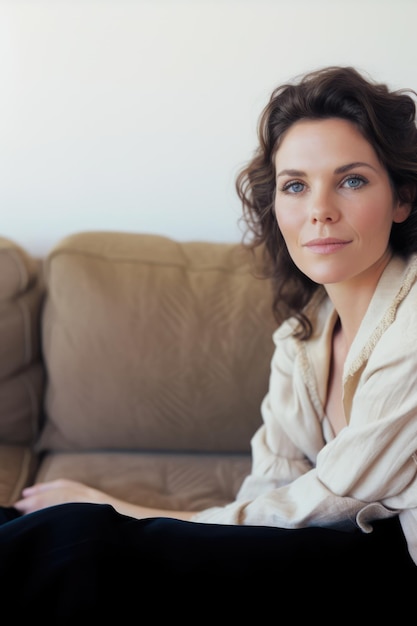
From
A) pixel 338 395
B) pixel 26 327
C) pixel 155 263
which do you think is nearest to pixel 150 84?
pixel 155 263

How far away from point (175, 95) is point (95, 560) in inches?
43.9

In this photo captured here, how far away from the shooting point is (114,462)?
1.60 metres

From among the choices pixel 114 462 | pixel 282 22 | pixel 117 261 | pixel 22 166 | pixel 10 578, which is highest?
pixel 282 22

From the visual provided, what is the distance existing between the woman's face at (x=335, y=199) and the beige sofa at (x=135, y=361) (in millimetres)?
444

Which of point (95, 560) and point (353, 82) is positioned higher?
point (353, 82)

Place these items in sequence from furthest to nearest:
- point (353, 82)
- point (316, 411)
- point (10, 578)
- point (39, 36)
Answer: point (39, 36) → point (316, 411) → point (353, 82) → point (10, 578)

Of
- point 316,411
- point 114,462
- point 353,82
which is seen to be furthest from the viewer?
point 114,462

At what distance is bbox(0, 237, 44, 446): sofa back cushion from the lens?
1601mm

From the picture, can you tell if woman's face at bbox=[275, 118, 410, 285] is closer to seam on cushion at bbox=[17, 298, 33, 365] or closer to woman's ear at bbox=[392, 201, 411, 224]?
woman's ear at bbox=[392, 201, 411, 224]

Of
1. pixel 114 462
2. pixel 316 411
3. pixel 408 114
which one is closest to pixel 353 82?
pixel 408 114

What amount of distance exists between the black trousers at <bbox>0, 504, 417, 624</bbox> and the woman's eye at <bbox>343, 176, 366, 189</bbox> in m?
0.50

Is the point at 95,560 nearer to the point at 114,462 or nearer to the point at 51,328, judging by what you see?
the point at 114,462

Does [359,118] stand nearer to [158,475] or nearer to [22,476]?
[158,475]

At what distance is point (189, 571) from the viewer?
1015 mm
